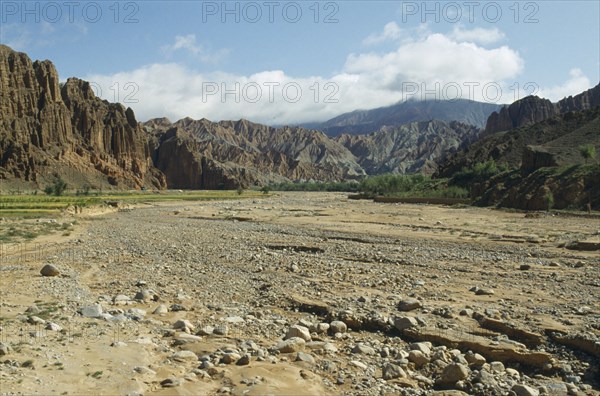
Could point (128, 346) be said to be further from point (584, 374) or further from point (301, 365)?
point (584, 374)

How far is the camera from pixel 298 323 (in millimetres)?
11727

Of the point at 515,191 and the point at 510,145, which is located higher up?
the point at 510,145

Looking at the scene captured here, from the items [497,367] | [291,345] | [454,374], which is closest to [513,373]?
[497,367]

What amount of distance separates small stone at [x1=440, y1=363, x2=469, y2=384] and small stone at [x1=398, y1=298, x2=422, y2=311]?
12.9 feet

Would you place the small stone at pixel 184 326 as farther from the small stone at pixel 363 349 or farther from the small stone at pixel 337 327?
the small stone at pixel 363 349

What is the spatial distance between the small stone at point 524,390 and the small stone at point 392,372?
1864 millimetres

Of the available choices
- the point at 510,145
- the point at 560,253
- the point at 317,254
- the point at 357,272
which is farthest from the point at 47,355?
the point at 510,145

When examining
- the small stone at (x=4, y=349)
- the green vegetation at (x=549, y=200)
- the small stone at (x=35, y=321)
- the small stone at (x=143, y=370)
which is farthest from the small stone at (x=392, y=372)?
the green vegetation at (x=549, y=200)

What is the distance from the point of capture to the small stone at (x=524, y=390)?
813 centimetres

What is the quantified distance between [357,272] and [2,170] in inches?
6442

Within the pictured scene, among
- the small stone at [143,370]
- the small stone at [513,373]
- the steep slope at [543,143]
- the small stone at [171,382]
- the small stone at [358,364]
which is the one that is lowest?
the small stone at [513,373]

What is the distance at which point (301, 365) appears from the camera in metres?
9.12

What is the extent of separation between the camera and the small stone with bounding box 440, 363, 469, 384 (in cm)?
871

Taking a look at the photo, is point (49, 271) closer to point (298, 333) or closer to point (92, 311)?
point (92, 311)
